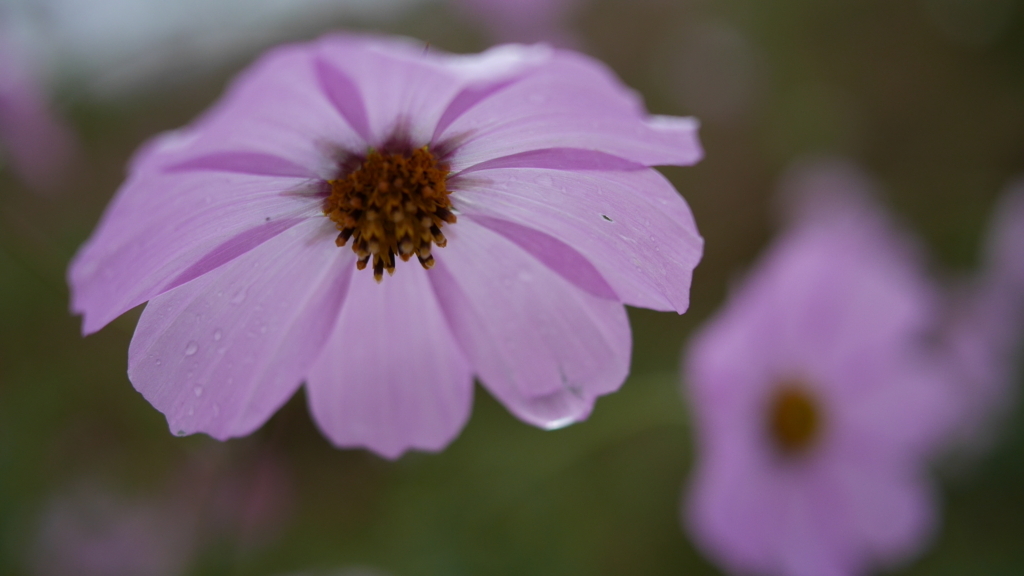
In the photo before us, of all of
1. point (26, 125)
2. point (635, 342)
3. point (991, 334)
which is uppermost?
point (26, 125)

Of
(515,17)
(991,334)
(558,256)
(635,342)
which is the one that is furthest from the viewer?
(635,342)

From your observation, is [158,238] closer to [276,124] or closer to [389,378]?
[276,124]

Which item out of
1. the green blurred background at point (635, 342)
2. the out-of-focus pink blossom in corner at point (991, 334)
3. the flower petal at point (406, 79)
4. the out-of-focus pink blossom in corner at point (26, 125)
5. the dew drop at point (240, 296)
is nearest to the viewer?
the flower petal at point (406, 79)

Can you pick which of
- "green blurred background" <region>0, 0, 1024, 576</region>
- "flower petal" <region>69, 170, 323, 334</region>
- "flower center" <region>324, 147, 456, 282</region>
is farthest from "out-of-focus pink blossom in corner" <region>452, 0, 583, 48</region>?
"flower petal" <region>69, 170, 323, 334</region>

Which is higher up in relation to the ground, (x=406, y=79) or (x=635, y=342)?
(x=406, y=79)

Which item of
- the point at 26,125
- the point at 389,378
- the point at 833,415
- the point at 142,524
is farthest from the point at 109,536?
the point at 833,415

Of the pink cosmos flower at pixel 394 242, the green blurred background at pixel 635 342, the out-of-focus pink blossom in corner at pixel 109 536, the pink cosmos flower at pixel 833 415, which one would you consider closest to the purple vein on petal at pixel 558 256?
the pink cosmos flower at pixel 394 242

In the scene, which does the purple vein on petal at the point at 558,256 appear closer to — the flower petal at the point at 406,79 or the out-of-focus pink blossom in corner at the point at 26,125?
the flower petal at the point at 406,79
